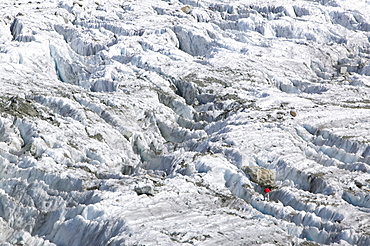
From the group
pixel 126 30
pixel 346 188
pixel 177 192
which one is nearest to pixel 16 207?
pixel 177 192

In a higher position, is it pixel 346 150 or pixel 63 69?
pixel 346 150

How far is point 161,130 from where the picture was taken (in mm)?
46656

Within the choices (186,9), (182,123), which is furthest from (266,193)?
(186,9)

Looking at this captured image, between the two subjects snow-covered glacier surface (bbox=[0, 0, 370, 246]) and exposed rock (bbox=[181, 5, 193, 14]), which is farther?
exposed rock (bbox=[181, 5, 193, 14])

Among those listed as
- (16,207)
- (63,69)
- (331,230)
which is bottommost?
(63,69)

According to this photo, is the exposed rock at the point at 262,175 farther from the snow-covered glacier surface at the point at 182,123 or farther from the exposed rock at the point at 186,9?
the exposed rock at the point at 186,9

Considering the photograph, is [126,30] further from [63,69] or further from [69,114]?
[69,114]

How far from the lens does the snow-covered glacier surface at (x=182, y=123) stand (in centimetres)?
2688

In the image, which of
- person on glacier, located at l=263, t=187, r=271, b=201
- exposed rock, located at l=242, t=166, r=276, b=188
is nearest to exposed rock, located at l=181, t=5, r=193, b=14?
Answer: exposed rock, located at l=242, t=166, r=276, b=188

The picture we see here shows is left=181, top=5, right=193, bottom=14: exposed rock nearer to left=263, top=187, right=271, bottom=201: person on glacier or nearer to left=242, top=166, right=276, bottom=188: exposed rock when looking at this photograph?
left=242, top=166, right=276, bottom=188: exposed rock

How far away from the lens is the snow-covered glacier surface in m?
26.9

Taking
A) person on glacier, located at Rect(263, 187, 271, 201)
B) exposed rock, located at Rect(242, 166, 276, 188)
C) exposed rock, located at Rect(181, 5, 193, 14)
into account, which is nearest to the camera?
person on glacier, located at Rect(263, 187, 271, 201)

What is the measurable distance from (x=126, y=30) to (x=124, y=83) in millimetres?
19753

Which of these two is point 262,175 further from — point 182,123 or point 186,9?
point 186,9
